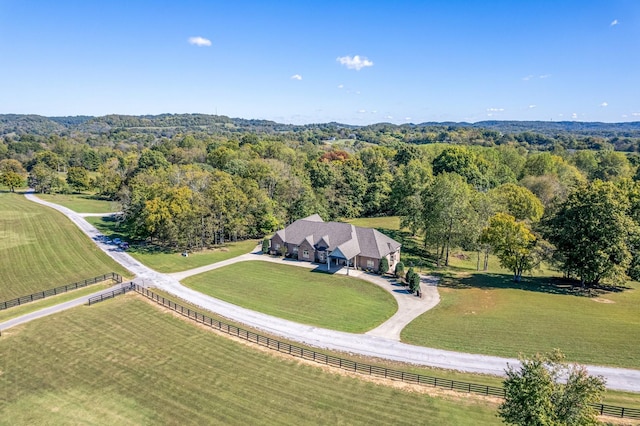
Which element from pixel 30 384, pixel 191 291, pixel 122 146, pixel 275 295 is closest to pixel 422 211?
pixel 275 295

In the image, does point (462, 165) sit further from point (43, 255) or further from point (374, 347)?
point (43, 255)

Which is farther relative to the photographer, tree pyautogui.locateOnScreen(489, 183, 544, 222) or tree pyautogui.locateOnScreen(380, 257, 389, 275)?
tree pyautogui.locateOnScreen(489, 183, 544, 222)

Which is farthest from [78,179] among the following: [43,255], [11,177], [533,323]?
[533,323]

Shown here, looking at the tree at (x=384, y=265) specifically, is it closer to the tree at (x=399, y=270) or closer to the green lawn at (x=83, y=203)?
the tree at (x=399, y=270)

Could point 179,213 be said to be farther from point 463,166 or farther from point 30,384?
point 463,166

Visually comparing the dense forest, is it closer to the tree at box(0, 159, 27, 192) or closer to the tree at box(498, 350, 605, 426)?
the tree at box(0, 159, 27, 192)

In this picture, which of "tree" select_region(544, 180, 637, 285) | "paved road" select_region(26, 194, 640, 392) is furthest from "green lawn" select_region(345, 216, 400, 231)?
"paved road" select_region(26, 194, 640, 392)
